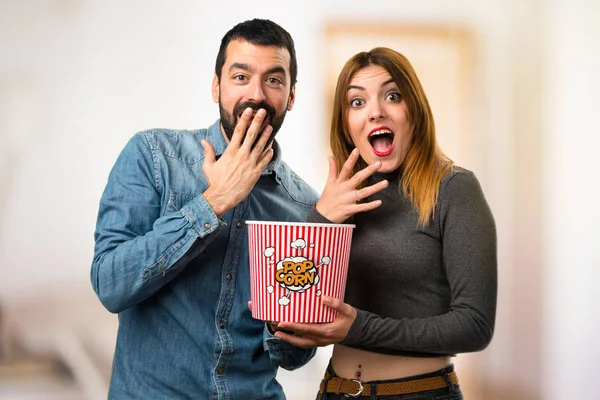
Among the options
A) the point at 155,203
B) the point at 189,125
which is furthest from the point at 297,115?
the point at 155,203

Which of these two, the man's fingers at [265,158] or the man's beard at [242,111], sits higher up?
the man's beard at [242,111]

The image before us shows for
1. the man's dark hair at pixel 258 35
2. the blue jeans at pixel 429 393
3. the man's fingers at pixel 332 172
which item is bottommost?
the blue jeans at pixel 429 393

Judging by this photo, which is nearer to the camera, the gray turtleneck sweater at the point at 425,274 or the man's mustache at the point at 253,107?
the gray turtleneck sweater at the point at 425,274

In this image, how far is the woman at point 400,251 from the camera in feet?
3.92

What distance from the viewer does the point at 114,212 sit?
133 cm

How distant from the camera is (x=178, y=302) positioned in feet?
4.54

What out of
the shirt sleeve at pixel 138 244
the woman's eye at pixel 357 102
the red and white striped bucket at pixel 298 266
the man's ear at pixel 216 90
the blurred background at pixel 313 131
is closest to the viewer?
the red and white striped bucket at pixel 298 266

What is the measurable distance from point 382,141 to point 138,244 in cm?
48

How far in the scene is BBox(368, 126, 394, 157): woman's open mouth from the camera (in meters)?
1.33

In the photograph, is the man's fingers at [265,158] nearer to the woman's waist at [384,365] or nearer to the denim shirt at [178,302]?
Result: the denim shirt at [178,302]
